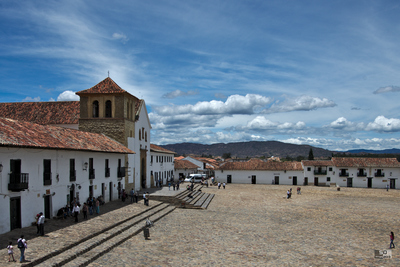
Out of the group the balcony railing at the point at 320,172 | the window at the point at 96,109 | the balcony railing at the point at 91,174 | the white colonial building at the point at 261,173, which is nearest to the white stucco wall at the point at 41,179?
the balcony railing at the point at 91,174

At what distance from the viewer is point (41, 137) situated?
18109mm

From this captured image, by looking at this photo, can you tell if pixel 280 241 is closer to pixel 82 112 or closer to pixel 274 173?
pixel 82 112

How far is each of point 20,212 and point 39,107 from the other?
2284 cm

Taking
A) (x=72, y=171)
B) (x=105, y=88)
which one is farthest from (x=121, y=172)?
(x=105, y=88)

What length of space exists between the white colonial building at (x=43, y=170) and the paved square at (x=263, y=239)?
535 cm

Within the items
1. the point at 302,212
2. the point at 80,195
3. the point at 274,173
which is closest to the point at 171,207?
the point at 80,195

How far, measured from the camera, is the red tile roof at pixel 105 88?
108 feet

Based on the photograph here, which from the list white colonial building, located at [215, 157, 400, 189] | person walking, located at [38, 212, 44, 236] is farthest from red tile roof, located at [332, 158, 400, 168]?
person walking, located at [38, 212, 44, 236]

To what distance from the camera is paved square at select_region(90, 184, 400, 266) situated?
14102 mm

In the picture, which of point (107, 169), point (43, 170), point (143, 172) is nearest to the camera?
point (43, 170)

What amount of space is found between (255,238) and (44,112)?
27496mm

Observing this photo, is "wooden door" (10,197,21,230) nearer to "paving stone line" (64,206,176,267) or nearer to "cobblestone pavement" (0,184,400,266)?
"cobblestone pavement" (0,184,400,266)

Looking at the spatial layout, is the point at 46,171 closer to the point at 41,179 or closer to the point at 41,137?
the point at 41,179

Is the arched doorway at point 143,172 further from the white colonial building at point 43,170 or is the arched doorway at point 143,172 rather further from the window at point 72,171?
the window at point 72,171
